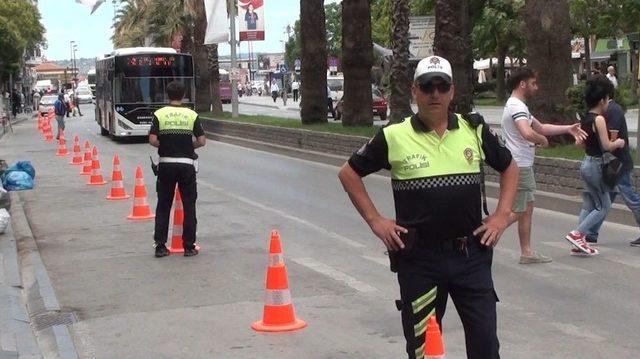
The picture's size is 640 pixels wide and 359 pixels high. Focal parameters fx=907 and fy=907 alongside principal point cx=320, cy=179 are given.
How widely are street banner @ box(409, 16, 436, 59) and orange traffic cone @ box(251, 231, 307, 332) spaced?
2006 cm

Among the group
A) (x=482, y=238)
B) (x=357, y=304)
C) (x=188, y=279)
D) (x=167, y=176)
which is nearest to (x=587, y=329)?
(x=357, y=304)

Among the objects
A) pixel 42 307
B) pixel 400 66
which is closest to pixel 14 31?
pixel 400 66

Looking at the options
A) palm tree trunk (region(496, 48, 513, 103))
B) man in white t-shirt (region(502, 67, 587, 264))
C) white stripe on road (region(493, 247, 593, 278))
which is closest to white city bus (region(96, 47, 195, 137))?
Result: white stripe on road (region(493, 247, 593, 278))

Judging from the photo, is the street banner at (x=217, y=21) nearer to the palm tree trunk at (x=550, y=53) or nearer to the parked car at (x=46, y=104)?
the palm tree trunk at (x=550, y=53)

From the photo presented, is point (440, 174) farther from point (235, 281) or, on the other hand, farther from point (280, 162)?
point (280, 162)

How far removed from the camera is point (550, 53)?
1591cm

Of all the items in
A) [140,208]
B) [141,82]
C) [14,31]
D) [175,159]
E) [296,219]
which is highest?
→ [14,31]

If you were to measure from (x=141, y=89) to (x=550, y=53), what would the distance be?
18.5 metres

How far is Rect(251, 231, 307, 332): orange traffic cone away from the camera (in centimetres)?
676

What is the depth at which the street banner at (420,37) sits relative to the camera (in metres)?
26.5

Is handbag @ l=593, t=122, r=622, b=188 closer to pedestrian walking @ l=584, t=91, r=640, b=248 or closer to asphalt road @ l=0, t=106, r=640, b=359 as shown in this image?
pedestrian walking @ l=584, t=91, r=640, b=248

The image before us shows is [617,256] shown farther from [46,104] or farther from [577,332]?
[46,104]

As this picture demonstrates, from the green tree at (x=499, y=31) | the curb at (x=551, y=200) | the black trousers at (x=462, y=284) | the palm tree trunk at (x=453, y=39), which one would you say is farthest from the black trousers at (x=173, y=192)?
the green tree at (x=499, y=31)

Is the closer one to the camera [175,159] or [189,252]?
[175,159]
